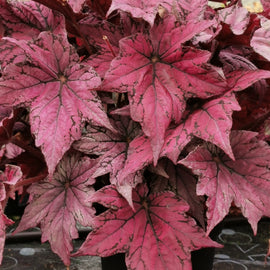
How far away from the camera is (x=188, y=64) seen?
0.64 meters

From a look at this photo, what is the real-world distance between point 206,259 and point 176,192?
249 millimetres

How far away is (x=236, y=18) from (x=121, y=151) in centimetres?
32

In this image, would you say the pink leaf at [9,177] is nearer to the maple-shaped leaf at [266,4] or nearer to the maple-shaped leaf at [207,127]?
the maple-shaped leaf at [207,127]

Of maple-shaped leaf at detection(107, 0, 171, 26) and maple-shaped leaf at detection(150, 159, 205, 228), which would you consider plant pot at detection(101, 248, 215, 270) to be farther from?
maple-shaped leaf at detection(107, 0, 171, 26)

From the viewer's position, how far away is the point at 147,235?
67 centimetres

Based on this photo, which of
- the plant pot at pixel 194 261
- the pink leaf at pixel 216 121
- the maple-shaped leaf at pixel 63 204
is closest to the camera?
the pink leaf at pixel 216 121

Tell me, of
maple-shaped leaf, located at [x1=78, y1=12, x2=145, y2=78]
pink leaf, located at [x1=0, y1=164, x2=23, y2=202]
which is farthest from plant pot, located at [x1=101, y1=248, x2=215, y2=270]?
maple-shaped leaf, located at [x1=78, y1=12, x2=145, y2=78]

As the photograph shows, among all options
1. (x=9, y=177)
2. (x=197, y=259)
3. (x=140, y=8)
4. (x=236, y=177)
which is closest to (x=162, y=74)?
(x=140, y=8)

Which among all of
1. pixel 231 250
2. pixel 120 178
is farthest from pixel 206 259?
pixel 231 250

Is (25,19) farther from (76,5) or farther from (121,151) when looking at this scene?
(121,151)

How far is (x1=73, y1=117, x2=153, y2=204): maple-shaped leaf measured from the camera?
62 cm

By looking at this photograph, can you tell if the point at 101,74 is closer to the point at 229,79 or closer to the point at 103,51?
the point at 103,51

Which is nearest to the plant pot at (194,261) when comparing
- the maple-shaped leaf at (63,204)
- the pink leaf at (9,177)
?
the maple-shaped leaf at (63,204)

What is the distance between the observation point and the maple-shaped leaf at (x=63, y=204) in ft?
2.27
